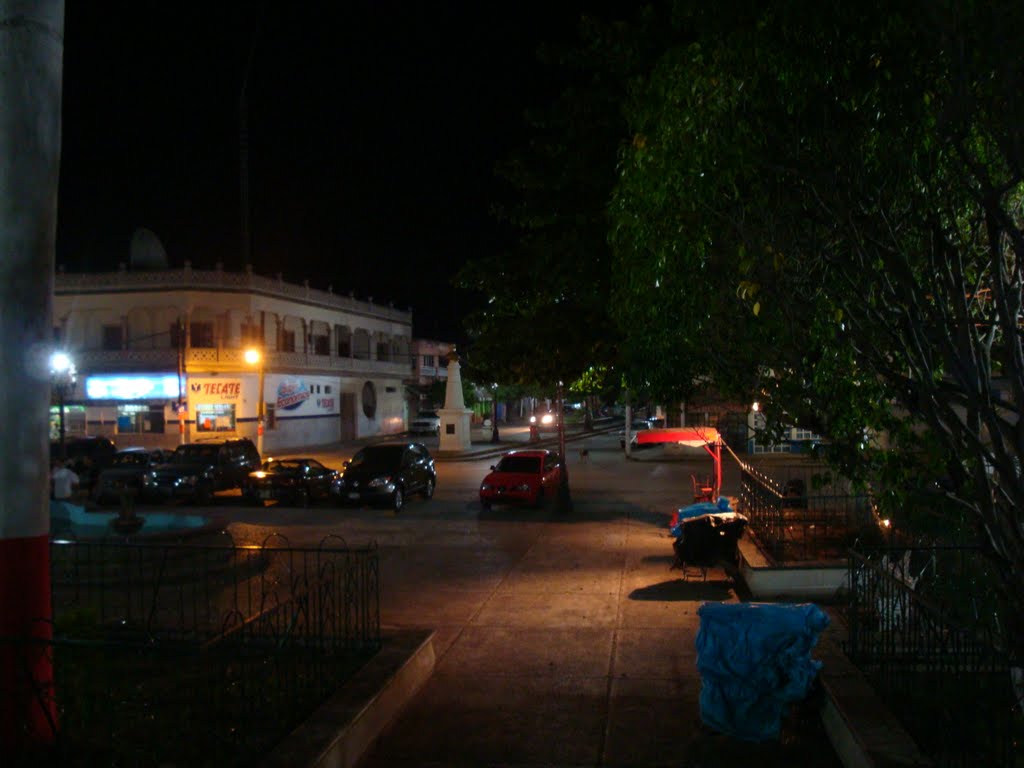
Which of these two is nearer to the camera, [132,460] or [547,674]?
[547,674]

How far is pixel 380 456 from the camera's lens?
911 inches

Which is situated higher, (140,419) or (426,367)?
(426,367)

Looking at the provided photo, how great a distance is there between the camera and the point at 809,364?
6.83 m

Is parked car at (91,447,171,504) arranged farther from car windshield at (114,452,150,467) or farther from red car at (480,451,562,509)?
red car at (480,451,562,509)

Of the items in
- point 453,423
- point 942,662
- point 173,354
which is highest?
point 173,354

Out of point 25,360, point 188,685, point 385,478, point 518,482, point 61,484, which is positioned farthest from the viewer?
point 385,478

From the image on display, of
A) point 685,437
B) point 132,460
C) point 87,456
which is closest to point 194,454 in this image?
point 132,460

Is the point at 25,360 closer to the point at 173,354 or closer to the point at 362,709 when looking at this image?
the point at 362,709

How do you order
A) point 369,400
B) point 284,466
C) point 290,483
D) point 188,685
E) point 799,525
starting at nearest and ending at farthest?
1. point 188,685
2. point 799,525
3. point 290,483
4. point 284,466
5. point 369,400

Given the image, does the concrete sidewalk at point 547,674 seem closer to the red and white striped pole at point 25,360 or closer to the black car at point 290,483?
the red and white striped pole at point 25,360

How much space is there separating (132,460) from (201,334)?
1844 cm

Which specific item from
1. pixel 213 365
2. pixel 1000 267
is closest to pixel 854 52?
pixel 1000 267

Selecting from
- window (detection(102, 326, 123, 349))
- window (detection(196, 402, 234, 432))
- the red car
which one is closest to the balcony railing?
window (detection(102, 326, 123, 349))

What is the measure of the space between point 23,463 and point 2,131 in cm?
216
